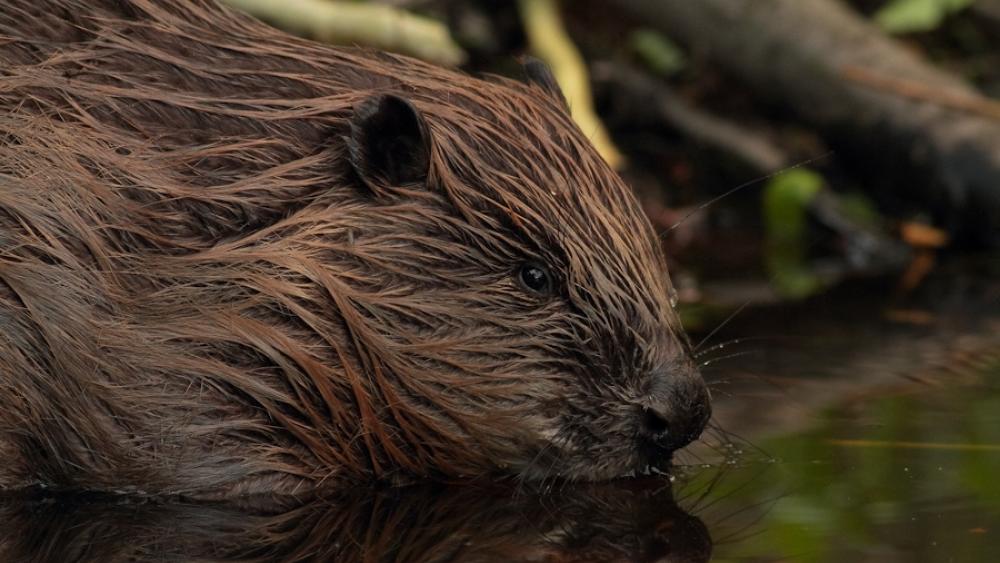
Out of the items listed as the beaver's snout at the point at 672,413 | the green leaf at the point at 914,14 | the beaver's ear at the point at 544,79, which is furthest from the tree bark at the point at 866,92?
the beaver's snout at the point at 672,413

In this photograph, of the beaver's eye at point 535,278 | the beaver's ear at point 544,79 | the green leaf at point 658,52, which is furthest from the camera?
the green leaf at point 658,52

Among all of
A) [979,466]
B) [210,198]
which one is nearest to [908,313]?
[979,466]

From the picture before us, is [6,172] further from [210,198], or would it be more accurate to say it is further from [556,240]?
[556,240]

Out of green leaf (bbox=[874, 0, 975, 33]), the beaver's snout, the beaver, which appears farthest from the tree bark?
the beaver's snout

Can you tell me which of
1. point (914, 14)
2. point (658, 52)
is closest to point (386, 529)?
point (914, 14)

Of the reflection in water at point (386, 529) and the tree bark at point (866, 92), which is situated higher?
the tree bark at point (866, 92)

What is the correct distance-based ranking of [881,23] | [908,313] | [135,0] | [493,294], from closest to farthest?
[493,294] < [135,0] < [908,313] < [881,23]

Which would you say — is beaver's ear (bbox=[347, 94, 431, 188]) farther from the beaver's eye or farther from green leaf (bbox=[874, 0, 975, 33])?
green leaf (bbox=[874, 0, 975, 33])

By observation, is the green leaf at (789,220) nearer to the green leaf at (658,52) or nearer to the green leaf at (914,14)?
the green leaf at (914,14)
